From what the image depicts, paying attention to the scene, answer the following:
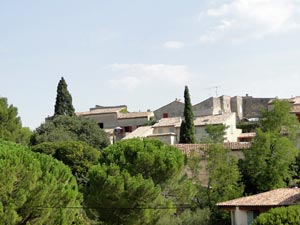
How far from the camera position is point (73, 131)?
177 feet

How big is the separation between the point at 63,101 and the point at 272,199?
1282 inches

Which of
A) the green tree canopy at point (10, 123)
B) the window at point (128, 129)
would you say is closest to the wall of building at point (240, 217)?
the green tree canopy at point (10, 123)

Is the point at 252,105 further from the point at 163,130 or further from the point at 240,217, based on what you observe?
the point at 240,217

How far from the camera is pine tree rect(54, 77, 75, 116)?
5769 cm

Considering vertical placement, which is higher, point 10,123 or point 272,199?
point 10,123

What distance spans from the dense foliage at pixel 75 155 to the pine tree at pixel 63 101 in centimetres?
1412

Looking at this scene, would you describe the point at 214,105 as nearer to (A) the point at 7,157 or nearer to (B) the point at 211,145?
(B) the point at 211,145

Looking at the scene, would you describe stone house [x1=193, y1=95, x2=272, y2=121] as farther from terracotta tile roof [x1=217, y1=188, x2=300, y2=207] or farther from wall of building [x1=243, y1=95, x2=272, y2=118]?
terracotta tile roof [x1=217, y1=188, x2=300, y2=207]

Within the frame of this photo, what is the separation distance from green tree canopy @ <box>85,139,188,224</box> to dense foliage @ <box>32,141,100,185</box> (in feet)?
42.3

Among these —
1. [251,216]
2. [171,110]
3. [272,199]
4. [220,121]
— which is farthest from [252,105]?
[272,199]

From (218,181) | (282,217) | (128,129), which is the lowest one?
(282,217)

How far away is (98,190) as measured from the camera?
27.1 metres

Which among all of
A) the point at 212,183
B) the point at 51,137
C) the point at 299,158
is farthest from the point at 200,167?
the point at 51,137

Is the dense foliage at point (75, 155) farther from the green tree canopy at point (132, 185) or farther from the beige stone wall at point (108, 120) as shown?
the beige stone wall at point (108, 120)
